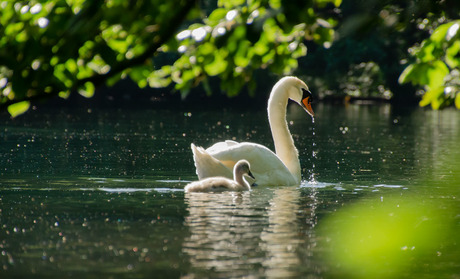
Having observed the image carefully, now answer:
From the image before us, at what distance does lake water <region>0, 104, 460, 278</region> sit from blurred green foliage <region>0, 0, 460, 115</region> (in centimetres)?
197

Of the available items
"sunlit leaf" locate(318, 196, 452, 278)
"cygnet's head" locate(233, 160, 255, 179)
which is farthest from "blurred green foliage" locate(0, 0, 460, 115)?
"cygnet's head" locate(233, 160, 255, 179)

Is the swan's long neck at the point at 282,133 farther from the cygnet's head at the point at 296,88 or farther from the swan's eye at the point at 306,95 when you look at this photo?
the swan's eye at the point at 306,95

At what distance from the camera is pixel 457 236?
995cm

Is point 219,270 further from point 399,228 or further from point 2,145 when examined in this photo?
point 2,145

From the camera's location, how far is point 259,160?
539 inches

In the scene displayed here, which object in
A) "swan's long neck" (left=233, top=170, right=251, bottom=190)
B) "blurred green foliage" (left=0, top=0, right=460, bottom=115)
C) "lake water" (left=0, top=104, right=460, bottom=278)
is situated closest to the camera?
"blurred green foliage" (left=0, top=0, right=460, bottom=115)

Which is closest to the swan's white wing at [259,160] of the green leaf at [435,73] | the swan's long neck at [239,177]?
the swan's long neck at [239,177]

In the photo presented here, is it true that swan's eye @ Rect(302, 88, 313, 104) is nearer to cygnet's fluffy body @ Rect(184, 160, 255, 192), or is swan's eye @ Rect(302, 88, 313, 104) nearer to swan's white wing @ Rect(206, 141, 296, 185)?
swan's white wing @ Rect(206, 141, 296, 185)

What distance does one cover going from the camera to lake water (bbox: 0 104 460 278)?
8.11 metres

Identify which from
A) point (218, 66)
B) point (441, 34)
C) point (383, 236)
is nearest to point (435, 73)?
point (441, 34)

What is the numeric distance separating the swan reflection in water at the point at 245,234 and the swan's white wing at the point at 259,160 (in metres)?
0.47

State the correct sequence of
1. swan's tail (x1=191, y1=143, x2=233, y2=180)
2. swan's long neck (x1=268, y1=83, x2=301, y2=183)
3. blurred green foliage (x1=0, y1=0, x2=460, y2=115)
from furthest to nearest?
swan's long neck (x1=268, y1=83, x2=301, y2=183) < swan's tail (x1=191, y1=143, x2=233, y2=180) < blurred green foliage (x1=0, y1=0, x2=460, y2=115)

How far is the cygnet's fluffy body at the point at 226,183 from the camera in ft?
41.8

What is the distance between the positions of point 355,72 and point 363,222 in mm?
56415
